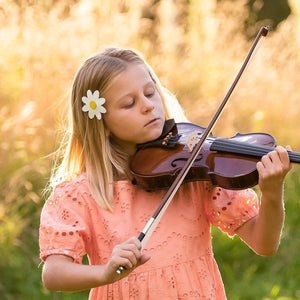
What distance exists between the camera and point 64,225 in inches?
84.8

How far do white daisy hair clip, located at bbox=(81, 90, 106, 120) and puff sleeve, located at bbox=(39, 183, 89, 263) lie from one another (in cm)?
25

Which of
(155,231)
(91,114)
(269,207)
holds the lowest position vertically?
(155,231)

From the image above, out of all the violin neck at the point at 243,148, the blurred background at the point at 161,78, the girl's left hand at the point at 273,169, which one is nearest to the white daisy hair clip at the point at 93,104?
the violin neck at the point at 243,148

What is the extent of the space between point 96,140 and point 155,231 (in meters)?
0.39

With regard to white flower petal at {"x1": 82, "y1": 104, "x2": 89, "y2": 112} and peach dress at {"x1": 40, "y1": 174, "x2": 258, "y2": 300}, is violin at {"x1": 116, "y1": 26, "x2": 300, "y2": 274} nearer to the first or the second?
peach dress at {"x1": 40, "y1": 174, "x2": 258, "y2": 300}

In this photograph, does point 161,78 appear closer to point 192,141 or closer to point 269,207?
point 192,141

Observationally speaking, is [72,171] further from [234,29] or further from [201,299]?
[234,29]

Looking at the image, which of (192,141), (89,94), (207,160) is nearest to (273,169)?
(207,160)

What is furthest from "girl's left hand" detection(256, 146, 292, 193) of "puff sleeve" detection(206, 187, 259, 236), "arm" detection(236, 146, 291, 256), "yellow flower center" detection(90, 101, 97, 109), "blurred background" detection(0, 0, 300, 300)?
"blurred background" detection(0, 0, 300, 300)

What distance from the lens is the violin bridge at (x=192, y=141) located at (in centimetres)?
224

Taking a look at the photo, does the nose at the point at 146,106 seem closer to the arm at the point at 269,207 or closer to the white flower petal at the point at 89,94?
the white flower petal at the point at 89,94

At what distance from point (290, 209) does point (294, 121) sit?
0.99 meters

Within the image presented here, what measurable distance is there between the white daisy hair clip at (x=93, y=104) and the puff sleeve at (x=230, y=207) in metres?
0.46

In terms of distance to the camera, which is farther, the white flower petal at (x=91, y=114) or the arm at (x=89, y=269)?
the white flower petal at (x=91, y=114)
